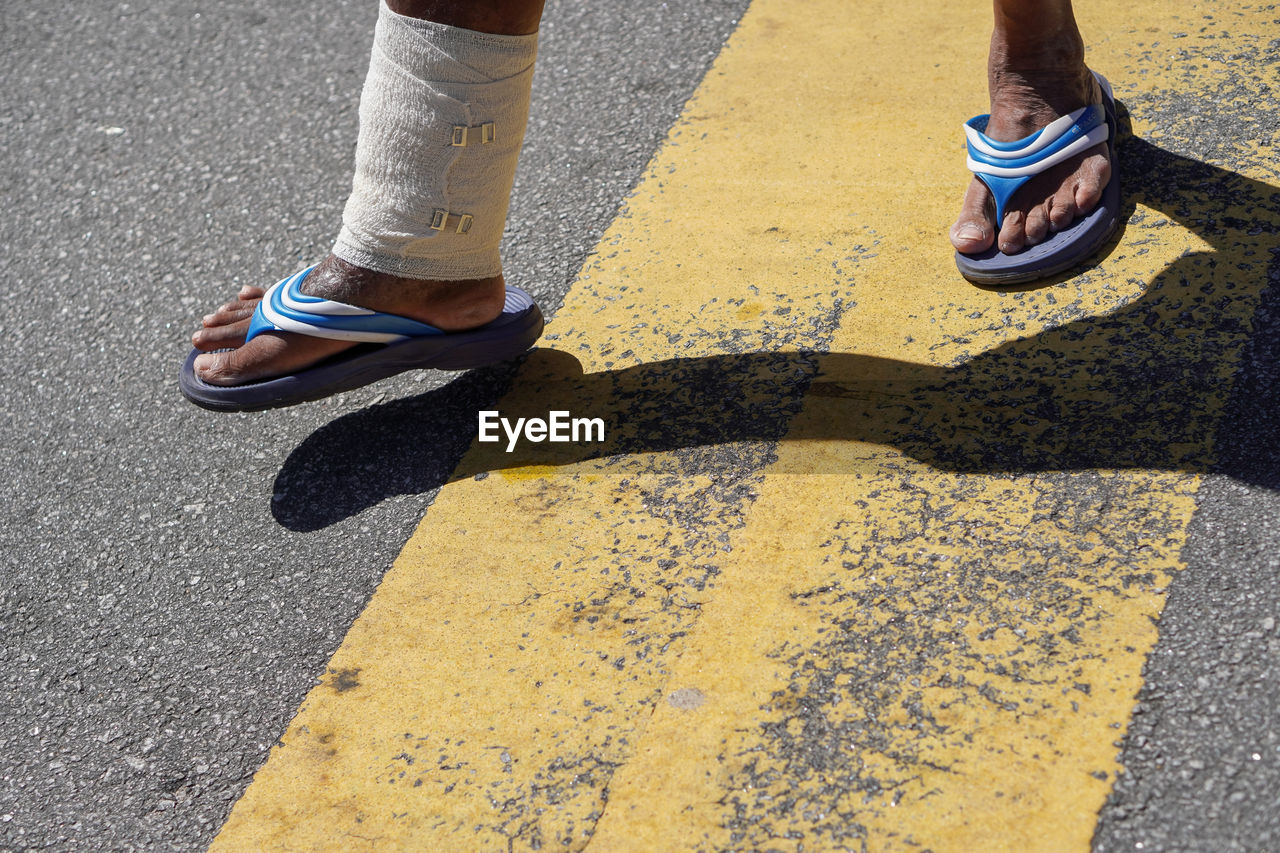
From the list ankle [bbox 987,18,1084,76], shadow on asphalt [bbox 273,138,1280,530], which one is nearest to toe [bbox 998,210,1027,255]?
shadow on asphalt [bbox 273,138,1280,530]

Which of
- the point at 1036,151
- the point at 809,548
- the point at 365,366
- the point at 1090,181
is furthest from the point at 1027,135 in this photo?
the point at 365,366

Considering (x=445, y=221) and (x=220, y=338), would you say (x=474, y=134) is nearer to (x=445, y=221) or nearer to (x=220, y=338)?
(x=445, y=221)

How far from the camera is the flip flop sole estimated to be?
219 centimetres

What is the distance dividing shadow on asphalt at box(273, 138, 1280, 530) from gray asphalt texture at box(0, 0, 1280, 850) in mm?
15

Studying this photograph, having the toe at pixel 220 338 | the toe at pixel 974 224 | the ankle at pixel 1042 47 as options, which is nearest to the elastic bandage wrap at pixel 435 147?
the toe at pixel 220 338

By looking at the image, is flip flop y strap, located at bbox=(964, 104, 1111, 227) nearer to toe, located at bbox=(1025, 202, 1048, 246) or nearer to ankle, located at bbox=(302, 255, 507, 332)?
toe, located at bbox=(1025, 202, 1048, 246)

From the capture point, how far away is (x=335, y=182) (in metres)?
3.02

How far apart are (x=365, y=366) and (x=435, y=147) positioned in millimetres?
448

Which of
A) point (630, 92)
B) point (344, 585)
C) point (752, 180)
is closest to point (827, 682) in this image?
point (344, 585)

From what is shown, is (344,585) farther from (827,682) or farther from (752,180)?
(752,180)

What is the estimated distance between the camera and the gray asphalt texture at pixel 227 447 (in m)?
1.61

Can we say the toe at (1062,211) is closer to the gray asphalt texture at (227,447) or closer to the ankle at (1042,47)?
the ankle at (1042,47)

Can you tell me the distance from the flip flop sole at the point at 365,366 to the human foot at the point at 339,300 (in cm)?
2

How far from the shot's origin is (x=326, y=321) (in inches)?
85.2
